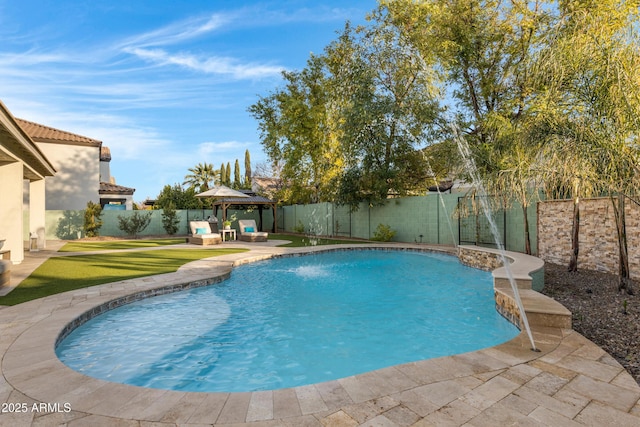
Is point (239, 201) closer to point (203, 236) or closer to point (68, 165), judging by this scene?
point (203, 236)

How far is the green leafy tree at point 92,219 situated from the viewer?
17.7 m

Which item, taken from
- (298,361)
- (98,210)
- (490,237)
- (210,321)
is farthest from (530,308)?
(98,210)

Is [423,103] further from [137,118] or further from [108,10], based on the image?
[137,118]

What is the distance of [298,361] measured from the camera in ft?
12.7

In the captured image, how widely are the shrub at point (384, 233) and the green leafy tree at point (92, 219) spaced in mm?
15253

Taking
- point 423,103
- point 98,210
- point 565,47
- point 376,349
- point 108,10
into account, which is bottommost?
point 376,349

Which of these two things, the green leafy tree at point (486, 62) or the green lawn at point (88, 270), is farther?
the green leafy tree at point (486, 62)

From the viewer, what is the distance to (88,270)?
8148 millimetres

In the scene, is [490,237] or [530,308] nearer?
[530,308]

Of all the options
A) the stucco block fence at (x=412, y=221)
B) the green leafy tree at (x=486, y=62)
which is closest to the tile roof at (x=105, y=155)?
the stucco block fence at (x=412, y=221)

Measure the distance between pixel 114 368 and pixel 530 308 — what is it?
4958mm

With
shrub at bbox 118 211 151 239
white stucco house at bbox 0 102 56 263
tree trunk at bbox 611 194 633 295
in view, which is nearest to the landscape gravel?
tree trunk at bbox 611 194 633 295

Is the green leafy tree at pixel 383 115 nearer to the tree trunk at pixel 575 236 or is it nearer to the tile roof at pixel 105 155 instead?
the tree trunk at pixel 575 236

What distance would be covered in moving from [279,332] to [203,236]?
36.2 ft
